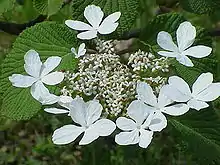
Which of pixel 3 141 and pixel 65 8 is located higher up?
pixel 65 8

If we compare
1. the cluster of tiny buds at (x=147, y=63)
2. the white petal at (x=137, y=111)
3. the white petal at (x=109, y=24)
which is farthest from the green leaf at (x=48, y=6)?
the white petal at (x=137, y=111)

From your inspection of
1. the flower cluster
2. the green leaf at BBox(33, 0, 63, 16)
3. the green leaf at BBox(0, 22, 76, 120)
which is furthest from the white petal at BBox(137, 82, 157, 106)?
the green leaf at BBox(33, 0, 63, 16)

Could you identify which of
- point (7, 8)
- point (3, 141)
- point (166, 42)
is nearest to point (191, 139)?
point (166, 42)

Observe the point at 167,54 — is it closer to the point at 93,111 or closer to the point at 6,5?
the point at 93,111

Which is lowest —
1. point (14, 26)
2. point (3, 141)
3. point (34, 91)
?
point (3, 141)

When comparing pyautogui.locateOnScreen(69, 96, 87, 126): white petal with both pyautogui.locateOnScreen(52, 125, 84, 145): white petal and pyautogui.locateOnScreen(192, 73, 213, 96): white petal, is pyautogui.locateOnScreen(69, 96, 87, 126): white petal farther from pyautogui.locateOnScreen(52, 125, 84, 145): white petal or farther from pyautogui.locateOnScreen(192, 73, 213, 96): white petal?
pyautogui.locateOnScreen(192, 73, 213, 96): white petal

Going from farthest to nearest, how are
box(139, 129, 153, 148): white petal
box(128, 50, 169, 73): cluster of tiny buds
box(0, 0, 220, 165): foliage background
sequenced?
1. box(0, 0, 220, 165): foliage background
2. box(128, 50, 169, 73): cluster of tiny buds
3. box(139, 129, 153, 148): white petal

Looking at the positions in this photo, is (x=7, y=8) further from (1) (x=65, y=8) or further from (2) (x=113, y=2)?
(1) (x=65, y=8)
